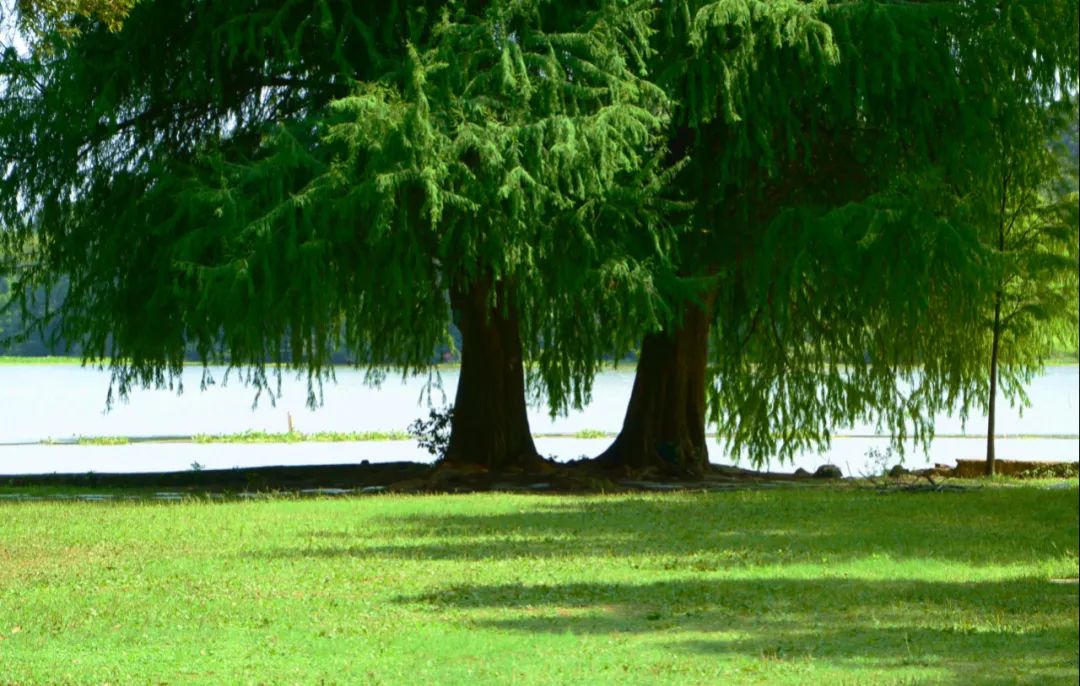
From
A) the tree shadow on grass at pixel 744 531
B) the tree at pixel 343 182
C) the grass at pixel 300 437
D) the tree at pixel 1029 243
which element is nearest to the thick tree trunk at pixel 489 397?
the tree at pixel 343 182

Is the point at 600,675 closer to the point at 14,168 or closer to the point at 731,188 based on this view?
the point at 731,188

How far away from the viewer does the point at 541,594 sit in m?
10.9

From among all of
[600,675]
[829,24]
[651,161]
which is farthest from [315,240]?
[600,675]

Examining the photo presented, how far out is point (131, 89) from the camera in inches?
822

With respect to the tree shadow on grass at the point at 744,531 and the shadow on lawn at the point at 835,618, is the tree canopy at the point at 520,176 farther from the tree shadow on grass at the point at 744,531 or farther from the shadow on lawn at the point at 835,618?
the shadow on lawn at the point at 835,618

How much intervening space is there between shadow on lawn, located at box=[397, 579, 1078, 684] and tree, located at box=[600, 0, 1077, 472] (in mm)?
8205

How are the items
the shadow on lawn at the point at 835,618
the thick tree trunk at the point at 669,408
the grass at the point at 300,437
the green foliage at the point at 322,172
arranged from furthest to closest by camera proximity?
the grass at the point at 300,437 < the thick tree trunk at the point at 669,408 < the green foliage at the point at 322,172 < the shadow on lawn at the point at 835,618

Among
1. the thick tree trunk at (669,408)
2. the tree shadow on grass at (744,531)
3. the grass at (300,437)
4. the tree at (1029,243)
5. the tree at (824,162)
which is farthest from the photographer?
the grass at (300,437)

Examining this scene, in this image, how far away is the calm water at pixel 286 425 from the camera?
30281 millimetres

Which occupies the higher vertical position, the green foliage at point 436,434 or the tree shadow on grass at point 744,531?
→ the green foliage at point 436,434

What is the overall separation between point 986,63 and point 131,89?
10.9m

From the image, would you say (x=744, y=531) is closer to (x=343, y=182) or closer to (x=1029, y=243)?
(x=343, y=182)

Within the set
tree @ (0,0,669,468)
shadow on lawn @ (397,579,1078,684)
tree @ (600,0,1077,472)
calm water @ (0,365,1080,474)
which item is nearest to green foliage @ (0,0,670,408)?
tree @ (0,0,669,468)

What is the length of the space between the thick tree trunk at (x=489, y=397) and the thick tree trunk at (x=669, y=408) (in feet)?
4.41
